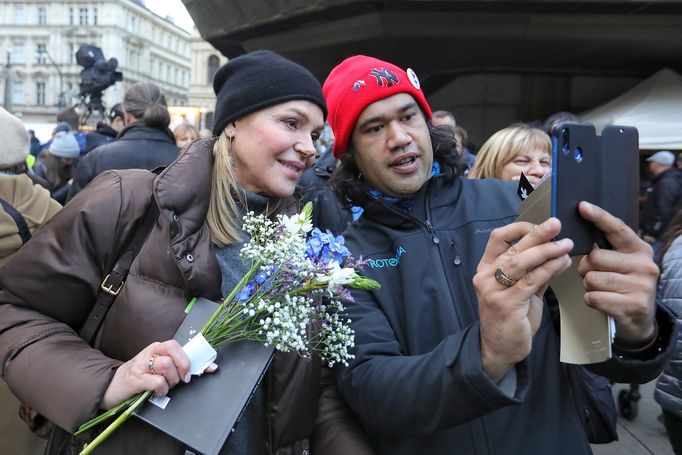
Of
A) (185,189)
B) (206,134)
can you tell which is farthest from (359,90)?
(206,134)

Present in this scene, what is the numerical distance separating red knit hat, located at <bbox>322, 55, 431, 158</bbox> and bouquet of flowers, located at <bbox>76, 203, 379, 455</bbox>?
66 cm

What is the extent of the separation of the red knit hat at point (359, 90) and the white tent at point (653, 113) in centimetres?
846

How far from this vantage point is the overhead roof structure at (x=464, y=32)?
11.6 metres

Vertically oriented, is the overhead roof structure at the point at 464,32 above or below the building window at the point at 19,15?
below

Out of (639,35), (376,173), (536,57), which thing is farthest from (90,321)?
(536,57)

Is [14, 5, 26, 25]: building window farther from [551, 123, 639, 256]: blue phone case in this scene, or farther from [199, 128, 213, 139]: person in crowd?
[551, 123, 639, 256]: blue phone case

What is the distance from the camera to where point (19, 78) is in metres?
75.6

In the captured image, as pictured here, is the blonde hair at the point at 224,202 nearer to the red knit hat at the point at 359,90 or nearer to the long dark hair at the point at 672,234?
the red knit hat at the point at 359,90

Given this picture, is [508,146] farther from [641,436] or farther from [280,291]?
[280,291]

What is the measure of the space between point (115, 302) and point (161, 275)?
6.2 inches

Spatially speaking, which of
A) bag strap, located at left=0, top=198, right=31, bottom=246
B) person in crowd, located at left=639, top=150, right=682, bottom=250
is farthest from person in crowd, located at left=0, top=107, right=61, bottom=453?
person in crowd, located at left=639, top=150, right=682, bottom=250

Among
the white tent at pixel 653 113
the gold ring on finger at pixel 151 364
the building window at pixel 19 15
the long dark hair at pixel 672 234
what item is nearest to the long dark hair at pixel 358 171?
the gold ring on finger at pixel 151 364

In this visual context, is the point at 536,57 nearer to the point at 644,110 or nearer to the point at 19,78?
the point at 644,110

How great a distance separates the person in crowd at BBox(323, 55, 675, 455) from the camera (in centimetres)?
132
